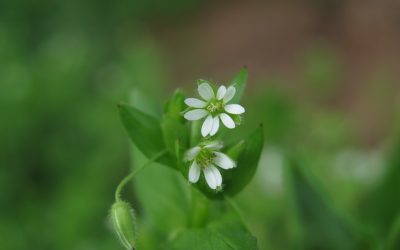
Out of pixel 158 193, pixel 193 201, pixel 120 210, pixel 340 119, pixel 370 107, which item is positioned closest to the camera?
pixel 120 210

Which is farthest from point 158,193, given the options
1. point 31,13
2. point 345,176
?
point 31,13

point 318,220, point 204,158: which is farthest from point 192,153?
point 318,220

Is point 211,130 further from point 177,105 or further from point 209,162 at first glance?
point 177,105

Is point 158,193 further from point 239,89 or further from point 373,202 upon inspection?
Answer: point 373,202

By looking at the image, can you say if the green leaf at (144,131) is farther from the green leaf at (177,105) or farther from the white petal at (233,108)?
the white petal at (233,108)

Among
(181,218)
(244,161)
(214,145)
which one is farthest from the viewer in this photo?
(181,218)

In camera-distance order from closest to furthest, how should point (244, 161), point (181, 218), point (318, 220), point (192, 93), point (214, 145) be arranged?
point (214, 145)
point (244, 161)
point (181, 218)
point (318, 220)
point (192, 93)
